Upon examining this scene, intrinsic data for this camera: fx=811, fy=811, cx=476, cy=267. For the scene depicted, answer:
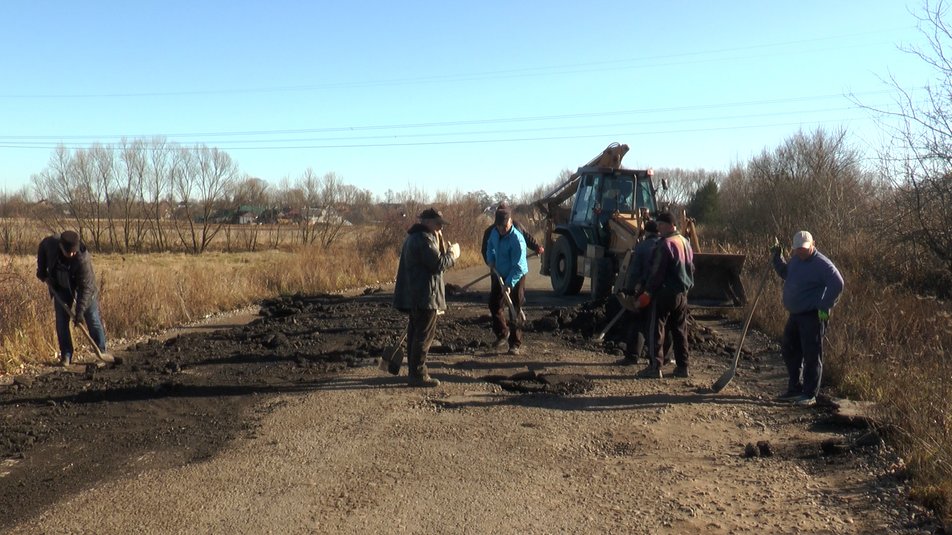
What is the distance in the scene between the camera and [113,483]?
5602mm

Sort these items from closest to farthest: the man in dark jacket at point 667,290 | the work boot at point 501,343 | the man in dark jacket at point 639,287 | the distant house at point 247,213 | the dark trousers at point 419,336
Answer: the dark trousers at point 419,336
the man in dark jacket at point 667,290
the man in dark jacket at point 639,287
the work boot at point 501,343
the distant house at point 247,213

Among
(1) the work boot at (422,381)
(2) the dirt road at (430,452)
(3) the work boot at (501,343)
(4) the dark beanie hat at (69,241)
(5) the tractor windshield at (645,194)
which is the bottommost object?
(2) the dirt road at (430,452)

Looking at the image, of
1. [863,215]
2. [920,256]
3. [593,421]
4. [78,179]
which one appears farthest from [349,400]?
[78,179]

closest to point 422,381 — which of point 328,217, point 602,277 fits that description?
point 602,277

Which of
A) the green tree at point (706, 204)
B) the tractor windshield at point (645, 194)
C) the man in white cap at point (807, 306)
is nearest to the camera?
the man in white cap at point (807, 306)

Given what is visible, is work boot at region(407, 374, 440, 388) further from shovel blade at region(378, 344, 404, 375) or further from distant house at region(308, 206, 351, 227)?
distant house at region(308, 206, 351, 227)

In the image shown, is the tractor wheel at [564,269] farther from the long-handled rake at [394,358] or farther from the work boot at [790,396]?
the work boot at [790,396]

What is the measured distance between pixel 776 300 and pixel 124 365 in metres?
9.78

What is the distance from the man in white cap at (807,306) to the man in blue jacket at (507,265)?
3.43 m

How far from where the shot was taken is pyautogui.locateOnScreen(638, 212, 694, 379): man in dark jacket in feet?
28.5

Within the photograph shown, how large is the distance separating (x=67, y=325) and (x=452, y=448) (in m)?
5.97

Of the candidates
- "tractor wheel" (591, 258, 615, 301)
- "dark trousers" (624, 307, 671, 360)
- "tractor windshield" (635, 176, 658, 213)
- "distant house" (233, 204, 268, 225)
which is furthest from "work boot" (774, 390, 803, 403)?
"distant house" (233, 204, 268, 225)

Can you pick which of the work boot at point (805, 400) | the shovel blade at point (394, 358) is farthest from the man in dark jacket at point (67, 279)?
the work boot at point (805, 400)

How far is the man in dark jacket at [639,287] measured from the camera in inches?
370
